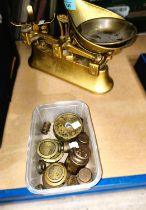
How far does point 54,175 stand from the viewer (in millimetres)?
652

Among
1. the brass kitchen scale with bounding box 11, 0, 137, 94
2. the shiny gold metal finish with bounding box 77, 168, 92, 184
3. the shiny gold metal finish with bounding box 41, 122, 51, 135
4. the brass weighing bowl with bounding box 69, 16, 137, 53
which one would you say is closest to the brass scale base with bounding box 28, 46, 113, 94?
the brass kitchen scale with bounding box 11, 0, 137, 94

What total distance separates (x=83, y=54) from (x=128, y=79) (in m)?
0.25

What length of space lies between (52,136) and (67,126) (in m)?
0.08

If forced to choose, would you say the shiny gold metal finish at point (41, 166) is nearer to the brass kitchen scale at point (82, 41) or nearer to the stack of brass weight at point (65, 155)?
the stack of brass weight at point (65, 155)

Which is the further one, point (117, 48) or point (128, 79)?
point (128, 79)

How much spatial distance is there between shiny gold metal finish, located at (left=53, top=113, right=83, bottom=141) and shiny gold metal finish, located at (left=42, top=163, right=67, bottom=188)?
0.09 meters

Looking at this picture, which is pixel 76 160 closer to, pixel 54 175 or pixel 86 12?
pixel 54 175

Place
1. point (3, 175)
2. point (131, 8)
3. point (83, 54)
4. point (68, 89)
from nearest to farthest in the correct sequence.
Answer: point (3, 175)
point (83, 54)
point (68, 89)
point (131, 8)

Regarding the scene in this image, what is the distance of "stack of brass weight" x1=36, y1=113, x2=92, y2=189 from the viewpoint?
2.13 ft

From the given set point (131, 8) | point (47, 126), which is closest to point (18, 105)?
point (47, 126)

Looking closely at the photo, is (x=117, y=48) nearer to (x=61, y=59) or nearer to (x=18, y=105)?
(x=61, y=59)

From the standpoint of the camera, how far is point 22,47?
106 cm

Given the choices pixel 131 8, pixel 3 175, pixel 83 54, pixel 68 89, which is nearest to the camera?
pixel 3 175

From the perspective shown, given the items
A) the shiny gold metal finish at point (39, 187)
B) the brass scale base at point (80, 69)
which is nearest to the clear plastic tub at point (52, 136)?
the shiny gold metal finish at point (39, 187)
